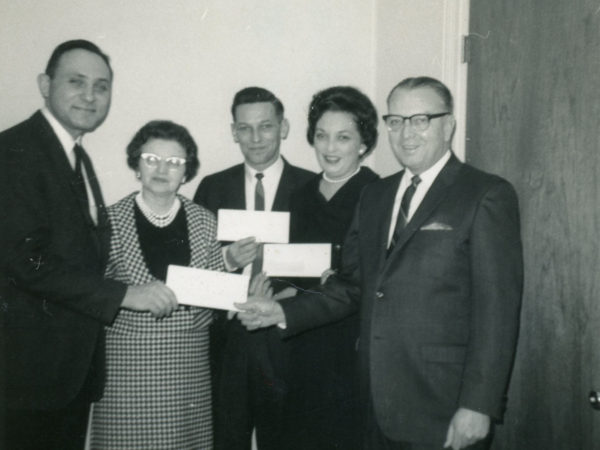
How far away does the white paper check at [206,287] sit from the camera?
2510mm

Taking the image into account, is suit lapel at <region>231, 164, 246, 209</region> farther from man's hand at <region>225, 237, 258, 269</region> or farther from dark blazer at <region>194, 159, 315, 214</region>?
man's hand at <region>225, 237, 258, 269</region>

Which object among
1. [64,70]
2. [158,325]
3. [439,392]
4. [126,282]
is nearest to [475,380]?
[439,392]

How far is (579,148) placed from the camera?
1.93 meters

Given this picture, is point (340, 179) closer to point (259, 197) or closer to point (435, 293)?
point (259, 197)

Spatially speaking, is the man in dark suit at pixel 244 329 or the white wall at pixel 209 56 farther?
the white wall at pixel 209 56

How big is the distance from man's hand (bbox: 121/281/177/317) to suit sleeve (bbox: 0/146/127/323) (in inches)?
1.8

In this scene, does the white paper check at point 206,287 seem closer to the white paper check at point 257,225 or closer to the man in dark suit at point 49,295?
the man in dark suit at point 49,295

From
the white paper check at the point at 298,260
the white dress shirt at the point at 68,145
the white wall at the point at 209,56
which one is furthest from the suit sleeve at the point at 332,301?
the white wall at the point at 209,56

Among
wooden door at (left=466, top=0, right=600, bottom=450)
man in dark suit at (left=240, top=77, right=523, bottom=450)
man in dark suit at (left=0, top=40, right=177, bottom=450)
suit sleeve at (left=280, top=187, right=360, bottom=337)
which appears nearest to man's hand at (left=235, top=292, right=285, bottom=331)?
suit sleeve at (left=280, top=187, right=360, bottom=337)

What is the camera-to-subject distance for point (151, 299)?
2.44 meters

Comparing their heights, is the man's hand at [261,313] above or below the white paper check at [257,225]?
below

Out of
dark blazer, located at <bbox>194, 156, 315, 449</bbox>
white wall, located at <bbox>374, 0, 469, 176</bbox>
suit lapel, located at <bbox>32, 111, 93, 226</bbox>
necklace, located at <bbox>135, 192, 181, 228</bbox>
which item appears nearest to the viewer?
suit lapel, located at <bbox>32, 111, 93, 226</bbox>

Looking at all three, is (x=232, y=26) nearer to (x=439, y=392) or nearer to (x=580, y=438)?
(x=439, y=392)

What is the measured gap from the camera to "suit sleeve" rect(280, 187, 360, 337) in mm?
2529
